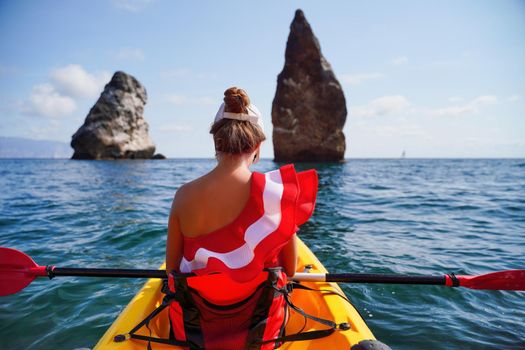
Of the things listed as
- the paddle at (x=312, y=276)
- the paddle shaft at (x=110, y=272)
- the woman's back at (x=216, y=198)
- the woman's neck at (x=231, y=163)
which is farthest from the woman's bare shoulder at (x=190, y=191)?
the paddle shaft at (x=110, y=272)

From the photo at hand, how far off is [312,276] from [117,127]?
225 ft

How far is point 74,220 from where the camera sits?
900 centimetres

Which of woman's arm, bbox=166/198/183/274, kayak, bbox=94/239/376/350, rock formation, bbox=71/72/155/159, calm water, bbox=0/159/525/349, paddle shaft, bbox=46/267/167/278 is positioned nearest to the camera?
woman's arm, bbox=166/198/183/274

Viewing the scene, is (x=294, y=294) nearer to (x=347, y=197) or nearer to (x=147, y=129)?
(x=347, y=197)

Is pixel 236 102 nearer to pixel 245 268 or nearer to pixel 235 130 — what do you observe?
pixel 235 130

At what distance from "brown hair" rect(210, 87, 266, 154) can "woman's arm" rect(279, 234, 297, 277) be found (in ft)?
2.10

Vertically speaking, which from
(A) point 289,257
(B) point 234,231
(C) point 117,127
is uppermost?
(C) point 117,127

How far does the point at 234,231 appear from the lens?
165 cm

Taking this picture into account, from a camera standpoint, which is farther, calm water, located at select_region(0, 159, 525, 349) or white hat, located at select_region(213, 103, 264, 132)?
calm water, located at select_region(0, 159, 525, 349)

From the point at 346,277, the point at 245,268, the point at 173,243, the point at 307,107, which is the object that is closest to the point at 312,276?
the point at 346,277

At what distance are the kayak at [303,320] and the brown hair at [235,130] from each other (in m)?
1.42

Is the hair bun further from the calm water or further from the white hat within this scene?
the calm water

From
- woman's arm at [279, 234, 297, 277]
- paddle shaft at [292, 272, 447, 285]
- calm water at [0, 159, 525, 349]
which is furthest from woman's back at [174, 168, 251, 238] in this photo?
calm water at [0, 159, 525, 349]

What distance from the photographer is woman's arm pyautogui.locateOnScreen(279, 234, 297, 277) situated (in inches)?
76.5
